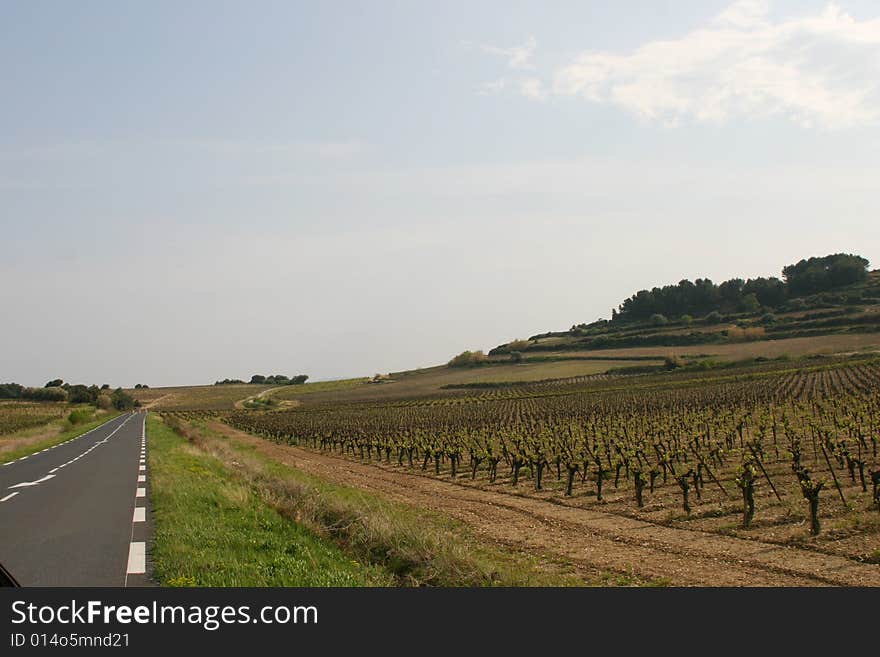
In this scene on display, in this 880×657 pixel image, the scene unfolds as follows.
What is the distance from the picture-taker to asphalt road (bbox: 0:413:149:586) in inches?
345

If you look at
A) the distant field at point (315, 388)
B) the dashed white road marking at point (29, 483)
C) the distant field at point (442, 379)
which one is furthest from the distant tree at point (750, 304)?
the dashed white road marking at point (29, 483)

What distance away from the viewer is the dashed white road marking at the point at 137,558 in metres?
8.80

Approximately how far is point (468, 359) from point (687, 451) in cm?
14029

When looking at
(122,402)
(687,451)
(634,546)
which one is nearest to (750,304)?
(122,402)

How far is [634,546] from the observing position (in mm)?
16172

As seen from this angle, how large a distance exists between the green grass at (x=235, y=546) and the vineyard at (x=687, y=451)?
1014 cm

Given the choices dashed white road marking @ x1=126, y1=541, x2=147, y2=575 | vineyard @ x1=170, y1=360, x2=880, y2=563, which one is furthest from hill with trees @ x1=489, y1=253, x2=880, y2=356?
dashed white road marking @ x1=126, y1=541, x2=147, y2=575

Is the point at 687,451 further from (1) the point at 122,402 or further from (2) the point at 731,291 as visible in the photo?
(2) the point at 731,291

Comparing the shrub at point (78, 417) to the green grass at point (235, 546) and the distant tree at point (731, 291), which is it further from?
the distant tree at point (731, 291)

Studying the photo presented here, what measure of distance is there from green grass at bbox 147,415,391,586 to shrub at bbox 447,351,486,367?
484ft
